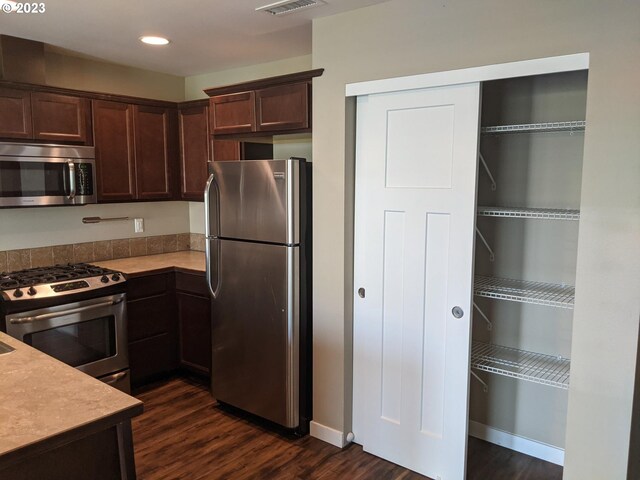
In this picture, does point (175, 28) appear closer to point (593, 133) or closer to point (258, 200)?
point (258, 200)

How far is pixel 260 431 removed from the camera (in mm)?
3209

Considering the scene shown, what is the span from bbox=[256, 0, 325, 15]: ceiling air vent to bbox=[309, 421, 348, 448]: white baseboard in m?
2.44

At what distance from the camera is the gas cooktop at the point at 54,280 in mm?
3074

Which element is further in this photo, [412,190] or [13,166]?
[13,166]

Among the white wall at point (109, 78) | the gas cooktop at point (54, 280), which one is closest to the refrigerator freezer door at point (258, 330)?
the gas cooktop at point (54, 280)

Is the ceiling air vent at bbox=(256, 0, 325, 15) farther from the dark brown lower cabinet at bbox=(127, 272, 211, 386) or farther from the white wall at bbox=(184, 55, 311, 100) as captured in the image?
the dark brown lower cabinet at bbox=(127, 272, 211, 386)

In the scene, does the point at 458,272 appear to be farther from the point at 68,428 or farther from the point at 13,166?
the point at 13,166

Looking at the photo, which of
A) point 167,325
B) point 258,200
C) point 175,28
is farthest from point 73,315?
point 175,28

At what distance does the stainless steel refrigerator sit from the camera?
2967 mm

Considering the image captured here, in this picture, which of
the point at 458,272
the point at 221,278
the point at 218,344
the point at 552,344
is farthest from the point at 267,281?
the point at 552,344

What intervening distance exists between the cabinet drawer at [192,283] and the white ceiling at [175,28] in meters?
1.67

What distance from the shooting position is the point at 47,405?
1.56m

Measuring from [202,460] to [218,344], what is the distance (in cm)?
79

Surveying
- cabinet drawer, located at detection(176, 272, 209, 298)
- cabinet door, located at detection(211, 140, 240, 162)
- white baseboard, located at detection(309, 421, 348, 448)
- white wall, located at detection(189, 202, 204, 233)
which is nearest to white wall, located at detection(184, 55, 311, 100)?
cabinet door, located at detection(211, 140, 240, 162)
